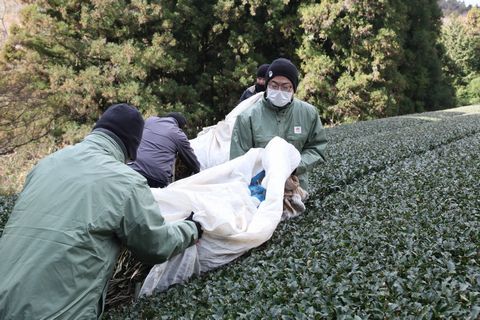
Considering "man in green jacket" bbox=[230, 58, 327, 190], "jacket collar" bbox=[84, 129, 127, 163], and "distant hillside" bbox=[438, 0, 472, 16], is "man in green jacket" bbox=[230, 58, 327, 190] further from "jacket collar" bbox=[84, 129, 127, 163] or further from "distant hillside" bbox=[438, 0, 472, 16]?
"distant hillside" bbox=[438, 0, 472, 16]

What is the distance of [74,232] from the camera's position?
209cm

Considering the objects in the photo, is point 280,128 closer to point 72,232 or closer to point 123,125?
point 123,125

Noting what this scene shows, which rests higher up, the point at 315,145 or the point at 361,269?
the point at 315,145

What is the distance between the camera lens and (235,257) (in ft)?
10.7

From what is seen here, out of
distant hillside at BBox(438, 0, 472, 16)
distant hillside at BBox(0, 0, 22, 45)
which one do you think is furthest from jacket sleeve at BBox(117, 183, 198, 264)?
distant hillside at BBox(438, 0, 472, 16)

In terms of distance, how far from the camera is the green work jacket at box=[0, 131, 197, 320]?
6.66ft

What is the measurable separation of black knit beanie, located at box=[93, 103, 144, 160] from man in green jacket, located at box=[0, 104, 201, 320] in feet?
0.17

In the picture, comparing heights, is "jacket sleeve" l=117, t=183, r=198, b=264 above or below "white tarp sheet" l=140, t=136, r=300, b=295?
above

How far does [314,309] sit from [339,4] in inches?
887

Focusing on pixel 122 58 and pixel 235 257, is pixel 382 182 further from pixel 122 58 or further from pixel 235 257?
pixel 122 58

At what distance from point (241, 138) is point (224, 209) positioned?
1.12 metres

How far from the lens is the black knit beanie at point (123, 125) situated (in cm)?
245

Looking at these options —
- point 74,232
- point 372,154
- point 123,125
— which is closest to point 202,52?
point 372,154

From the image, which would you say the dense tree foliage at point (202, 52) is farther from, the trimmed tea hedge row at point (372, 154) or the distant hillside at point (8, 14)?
the trimmed tea hedge row at point (372, 154)
